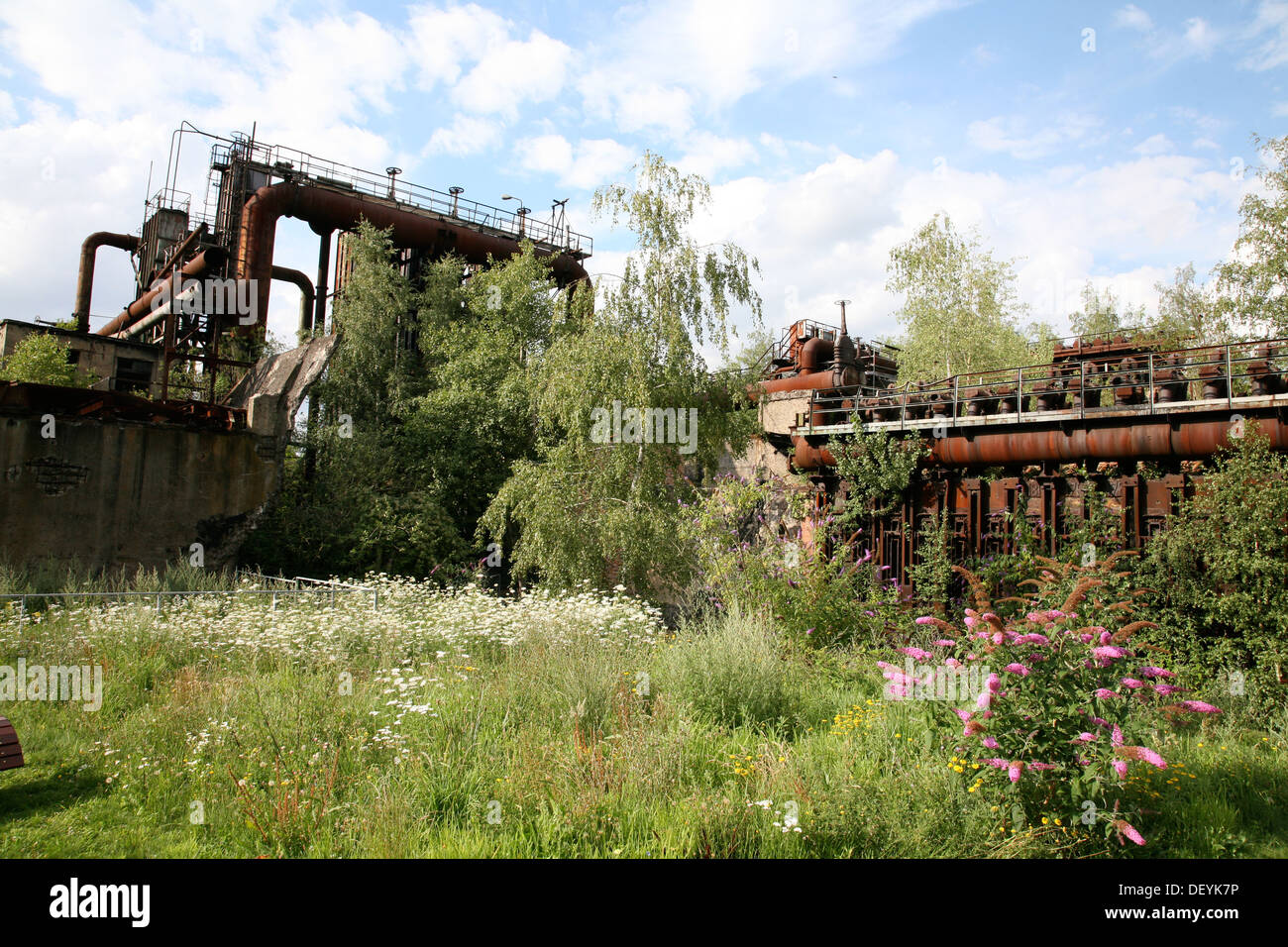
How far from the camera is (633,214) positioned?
1507 centimetres

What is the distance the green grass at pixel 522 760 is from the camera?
441 centimetres

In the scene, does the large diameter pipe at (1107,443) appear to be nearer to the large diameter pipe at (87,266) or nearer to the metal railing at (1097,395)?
the metal railing at (1097,395)

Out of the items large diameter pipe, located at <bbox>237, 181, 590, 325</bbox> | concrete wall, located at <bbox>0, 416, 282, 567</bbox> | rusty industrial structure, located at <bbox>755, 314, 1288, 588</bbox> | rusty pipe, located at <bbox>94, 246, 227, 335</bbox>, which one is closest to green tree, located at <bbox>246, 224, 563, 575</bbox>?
large diameter pipe, located at <bbox>237, 181, 590, 325</bbox>

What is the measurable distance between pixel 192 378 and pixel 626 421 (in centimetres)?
1661

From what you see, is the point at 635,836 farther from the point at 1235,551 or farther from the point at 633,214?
the point at 633,214

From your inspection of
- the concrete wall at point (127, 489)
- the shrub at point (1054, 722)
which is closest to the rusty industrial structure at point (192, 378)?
Answer: the concrete wall at point (127, 489)

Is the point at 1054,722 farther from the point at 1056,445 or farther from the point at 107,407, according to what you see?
the point at 107,407

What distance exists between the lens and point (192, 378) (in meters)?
22.8

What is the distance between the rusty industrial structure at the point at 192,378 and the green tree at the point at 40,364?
1.12 m

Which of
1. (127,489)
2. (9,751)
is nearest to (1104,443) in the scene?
(9,751)

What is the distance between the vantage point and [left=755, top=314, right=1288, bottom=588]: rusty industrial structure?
10.2 meters

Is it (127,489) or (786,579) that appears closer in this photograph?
(786,579)
